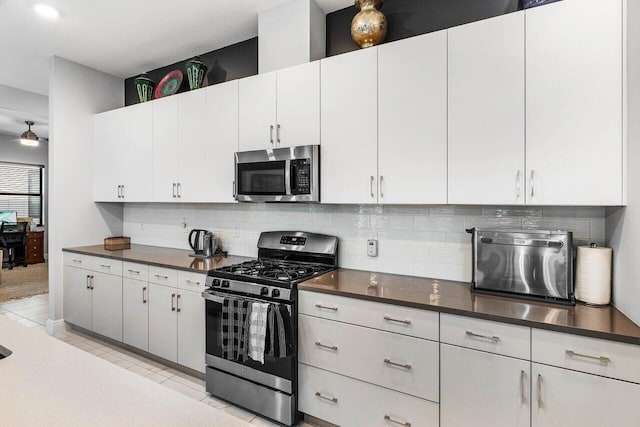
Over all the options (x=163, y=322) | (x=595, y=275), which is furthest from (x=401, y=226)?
(x=163, y=322)

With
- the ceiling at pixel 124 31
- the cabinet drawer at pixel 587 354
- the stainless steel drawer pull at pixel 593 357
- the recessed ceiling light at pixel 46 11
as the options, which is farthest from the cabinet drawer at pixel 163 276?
the stainless steel drawer pull at pixel 593 357

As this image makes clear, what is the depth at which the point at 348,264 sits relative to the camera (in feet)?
8.91

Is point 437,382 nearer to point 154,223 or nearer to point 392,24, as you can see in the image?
point 392,24

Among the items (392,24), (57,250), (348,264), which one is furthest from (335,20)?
(57,250)

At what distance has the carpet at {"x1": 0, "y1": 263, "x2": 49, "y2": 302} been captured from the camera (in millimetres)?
5324

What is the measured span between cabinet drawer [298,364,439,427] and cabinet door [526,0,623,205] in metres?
1.25

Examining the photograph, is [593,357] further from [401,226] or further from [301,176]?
[301,176]

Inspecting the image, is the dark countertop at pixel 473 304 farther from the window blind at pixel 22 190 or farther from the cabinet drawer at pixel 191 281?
the window blind at pixel 22 190

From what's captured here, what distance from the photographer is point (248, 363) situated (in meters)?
2.33

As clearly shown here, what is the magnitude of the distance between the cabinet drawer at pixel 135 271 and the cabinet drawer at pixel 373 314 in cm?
163

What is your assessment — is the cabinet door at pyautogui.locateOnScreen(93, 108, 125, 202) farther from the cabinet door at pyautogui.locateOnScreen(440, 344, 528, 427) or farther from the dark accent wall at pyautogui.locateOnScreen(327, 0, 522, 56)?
the cabinet door at pyautogui.locateOnScreen(440, 344, 528, 427)

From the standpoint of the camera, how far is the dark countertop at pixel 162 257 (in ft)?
9.32

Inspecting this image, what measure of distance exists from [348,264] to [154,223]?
2446 mm

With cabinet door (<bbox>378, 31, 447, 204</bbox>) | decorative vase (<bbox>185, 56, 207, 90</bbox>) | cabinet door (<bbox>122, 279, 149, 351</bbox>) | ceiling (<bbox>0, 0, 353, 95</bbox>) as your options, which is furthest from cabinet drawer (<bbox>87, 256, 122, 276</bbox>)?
cabinet door (<bbox>378, 31, 447, 204</bbox>)
